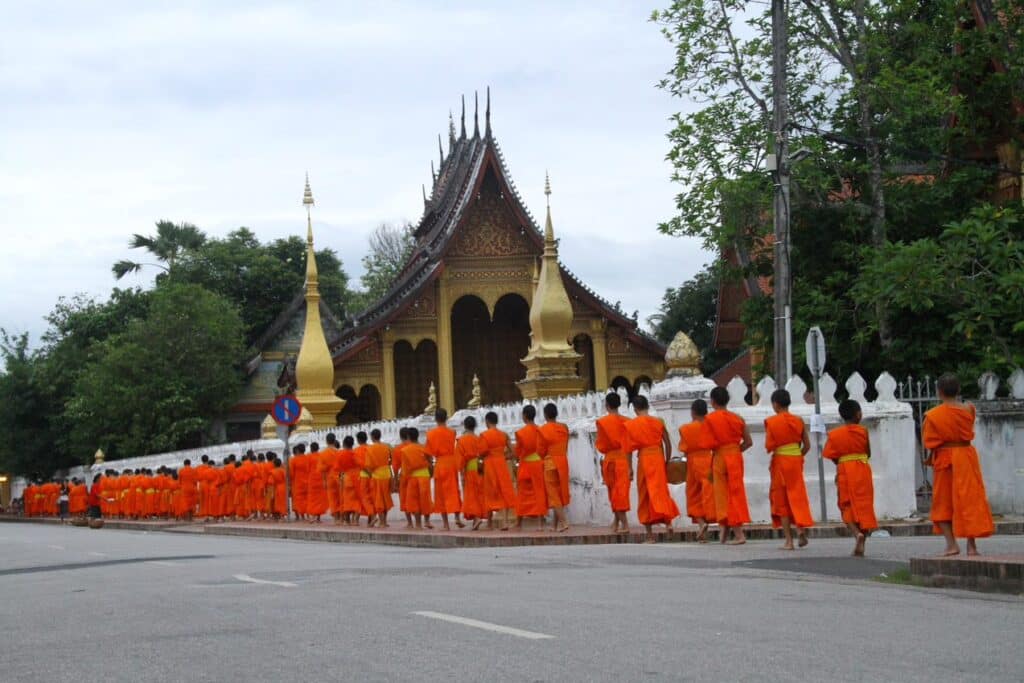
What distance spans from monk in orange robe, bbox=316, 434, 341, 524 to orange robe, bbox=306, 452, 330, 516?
0.57m

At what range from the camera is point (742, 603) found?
28.9 ft

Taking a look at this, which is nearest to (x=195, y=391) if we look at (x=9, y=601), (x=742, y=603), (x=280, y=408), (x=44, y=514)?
(x=44, y=514)

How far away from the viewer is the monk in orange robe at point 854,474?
13.1m

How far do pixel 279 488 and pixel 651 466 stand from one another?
46.0 feet

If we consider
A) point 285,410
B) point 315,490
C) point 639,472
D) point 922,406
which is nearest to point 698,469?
Result: point 639,472

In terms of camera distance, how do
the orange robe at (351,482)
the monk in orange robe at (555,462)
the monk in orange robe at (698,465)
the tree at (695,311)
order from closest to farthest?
the monk in orange robe at (698,465)
the monk in orange robe at (555,462)
the orange robe at (351,482)
the tree at (695,311)

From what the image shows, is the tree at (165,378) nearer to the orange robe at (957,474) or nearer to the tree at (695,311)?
the tree at (695,311)

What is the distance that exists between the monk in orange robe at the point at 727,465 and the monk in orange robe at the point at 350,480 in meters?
Result: 9.38

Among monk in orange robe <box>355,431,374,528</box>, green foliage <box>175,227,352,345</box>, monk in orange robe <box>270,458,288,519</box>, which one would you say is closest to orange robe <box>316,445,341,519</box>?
monk in orange robe <box>355,431,374,528</box>

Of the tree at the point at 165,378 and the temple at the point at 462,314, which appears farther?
the tree at the point at 165,378

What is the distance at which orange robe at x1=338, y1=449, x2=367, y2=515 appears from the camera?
2370 centimetres

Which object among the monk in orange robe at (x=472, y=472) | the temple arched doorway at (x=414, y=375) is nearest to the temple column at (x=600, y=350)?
the temple arched doorway at (x=414, y=375)

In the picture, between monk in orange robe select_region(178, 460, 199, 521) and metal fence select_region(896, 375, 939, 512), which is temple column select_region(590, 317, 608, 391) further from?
metal fence select_region(896, 375, 939, 512)

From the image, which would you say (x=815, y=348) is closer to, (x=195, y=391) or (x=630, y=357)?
(x=630, y=357)
